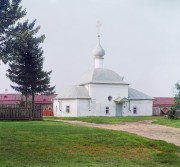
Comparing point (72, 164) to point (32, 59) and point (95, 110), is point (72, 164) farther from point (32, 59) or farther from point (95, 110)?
point (95, 110)

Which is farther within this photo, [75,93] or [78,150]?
[75,93]

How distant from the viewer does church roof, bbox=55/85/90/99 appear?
5259 centimetres

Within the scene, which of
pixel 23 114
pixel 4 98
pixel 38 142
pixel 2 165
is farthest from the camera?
pixel 4 98

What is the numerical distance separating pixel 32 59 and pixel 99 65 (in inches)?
611

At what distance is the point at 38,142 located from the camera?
594 inches

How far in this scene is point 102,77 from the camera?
54.1 meters

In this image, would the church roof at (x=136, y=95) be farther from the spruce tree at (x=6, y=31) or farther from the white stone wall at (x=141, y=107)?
the spruce tree at (x=6, y=31)

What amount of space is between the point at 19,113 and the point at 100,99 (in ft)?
75.1

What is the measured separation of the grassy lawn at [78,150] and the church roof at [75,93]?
33.7 meters

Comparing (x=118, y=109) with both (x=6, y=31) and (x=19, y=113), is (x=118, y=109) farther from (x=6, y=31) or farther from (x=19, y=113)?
(x=6, y=31)

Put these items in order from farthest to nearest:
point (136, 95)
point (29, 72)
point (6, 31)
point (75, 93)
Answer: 1. point (136, 95)
2. point (75, 93)
3. point (29, 72)
4. point (6, 31)

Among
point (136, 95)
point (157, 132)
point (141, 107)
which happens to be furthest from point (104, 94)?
point (157, 132)

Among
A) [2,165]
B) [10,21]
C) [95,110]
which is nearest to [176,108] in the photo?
[95,110]

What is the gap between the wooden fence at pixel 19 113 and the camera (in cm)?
3130
